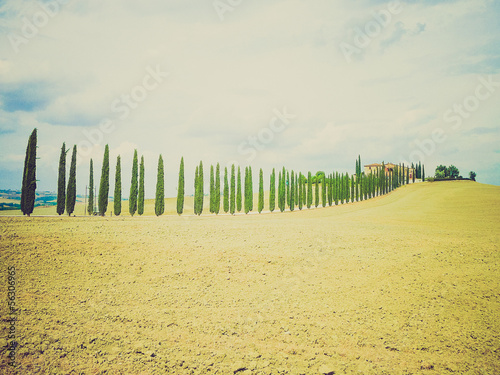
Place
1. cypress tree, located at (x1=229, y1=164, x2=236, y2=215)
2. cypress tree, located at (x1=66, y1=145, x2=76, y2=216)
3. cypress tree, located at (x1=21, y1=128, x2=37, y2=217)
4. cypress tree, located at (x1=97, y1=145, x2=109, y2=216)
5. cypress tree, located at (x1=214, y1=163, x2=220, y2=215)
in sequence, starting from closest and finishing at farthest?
1. cypress tree, located at (x1=21, y1=128, x2=37, y2=217)
2. cypress tree, located at (x1=66, y1=145, x2=76, y2=216)
3. cypress tree, located at (x1=97, y1=145, x2=109, y2=216)
4. cypress tree, located at (x1=214, y1=163, x2=220, y2=215)
5. cypress tree, located at (x1=229, y1=164, x2=236, y2=215)

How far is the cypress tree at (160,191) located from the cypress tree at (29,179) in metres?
14.3

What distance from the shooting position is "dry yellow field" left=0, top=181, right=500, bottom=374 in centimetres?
598

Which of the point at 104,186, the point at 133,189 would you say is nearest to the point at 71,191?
the point at 104,186

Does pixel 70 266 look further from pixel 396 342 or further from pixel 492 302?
pixel 492 302

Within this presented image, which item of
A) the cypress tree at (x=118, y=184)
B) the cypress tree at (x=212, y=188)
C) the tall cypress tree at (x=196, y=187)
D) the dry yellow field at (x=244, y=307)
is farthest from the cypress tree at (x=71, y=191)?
the dry yellow field at (x=244, y=307)

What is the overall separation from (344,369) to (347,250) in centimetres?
836

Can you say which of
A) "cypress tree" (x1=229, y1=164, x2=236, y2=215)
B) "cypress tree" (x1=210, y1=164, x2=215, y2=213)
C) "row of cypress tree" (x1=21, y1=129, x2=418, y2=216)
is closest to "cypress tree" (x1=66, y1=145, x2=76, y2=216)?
"row of cypress tree" (x1=21, y1=129, x2=418, y2=216)

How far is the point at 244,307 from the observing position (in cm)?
806

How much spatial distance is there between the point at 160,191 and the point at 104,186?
7370mm

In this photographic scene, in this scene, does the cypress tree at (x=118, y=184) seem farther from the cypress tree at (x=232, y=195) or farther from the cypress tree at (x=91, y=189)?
the cypress tree at (x=232, y=195)

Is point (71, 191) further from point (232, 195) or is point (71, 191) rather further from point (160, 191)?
point (232, 195)

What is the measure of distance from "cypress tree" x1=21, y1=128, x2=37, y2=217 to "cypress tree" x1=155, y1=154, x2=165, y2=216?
14.3 metres

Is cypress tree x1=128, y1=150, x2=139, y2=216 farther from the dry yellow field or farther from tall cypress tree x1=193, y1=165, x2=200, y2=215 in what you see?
the dry yellow field

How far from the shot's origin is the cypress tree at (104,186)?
3597 cm
